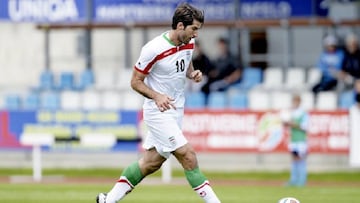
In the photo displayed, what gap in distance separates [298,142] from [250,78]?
4.80m

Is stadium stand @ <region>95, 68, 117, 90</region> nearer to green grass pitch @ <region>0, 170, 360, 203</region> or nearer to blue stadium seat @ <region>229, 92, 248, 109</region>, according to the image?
green grass pitch @ <region>0, 170, 360, 203</region>

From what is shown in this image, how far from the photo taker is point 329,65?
2825 cm

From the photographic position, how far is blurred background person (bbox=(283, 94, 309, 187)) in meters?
25.0

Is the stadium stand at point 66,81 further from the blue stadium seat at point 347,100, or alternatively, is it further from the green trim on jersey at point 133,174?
the green trim on jersey at point 133,174

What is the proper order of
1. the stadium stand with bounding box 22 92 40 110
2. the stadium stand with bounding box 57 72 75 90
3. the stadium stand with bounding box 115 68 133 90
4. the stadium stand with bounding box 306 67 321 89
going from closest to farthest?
the stadium stand with bounding box 306 67 321 89
the stadium stand with bounding box 22 92 40 110
the stadium stand with bounding box 115 68 133 90
the stadium stand with bounding box 57 72 75 90

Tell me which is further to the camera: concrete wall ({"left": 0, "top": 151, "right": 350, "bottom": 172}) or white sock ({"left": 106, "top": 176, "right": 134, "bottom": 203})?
concrete wall ({"left": 0, "top": 151, "right": 350, "bottom": 172})

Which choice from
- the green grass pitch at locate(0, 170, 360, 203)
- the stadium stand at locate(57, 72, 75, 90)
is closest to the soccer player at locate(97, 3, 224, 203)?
the green grass pitch at locate(0, 170, 360, 203)

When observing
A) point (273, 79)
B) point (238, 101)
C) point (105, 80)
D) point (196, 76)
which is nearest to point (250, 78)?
point (273, 79)

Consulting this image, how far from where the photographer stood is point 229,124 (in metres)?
27.9

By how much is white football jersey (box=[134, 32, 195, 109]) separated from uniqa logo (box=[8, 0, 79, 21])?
15.3 m

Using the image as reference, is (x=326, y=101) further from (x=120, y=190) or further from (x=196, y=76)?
(x=120, y=190)

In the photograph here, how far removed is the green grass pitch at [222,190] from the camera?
65.5 feet

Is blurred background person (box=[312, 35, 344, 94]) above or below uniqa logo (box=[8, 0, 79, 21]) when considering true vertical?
below

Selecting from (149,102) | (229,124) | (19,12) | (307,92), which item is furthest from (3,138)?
(149,102)
